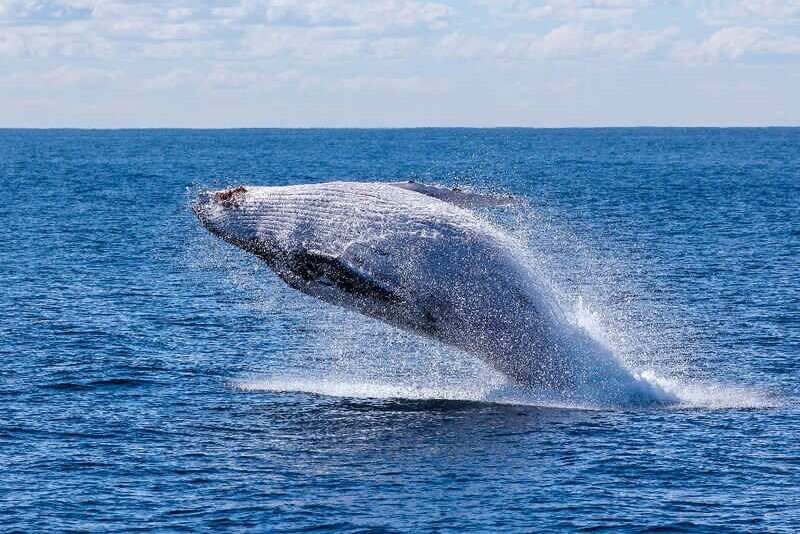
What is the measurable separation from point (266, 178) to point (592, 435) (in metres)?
119

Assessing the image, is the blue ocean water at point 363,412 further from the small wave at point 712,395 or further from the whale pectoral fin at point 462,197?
the whale pectoral fin at point 462,197

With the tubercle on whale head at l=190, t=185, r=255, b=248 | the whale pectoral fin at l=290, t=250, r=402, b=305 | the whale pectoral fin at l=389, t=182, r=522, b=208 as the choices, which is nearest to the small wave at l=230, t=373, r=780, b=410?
the whale pectoral fin at l=290, t=250, r=402, b=305

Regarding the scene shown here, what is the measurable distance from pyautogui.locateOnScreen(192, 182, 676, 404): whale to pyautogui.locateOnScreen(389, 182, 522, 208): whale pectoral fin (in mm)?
20

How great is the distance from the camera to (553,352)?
1045 inches

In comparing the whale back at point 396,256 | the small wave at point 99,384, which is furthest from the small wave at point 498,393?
the small wave at point 99,384

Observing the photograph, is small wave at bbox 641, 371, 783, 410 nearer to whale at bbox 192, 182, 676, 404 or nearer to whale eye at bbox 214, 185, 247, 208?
whale at bbox 192, 182, 676, 404

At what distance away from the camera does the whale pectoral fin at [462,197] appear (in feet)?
80.7

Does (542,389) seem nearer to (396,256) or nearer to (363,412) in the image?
(363,412)

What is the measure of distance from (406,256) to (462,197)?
1.60 m

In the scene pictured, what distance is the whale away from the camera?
2508 centimetres

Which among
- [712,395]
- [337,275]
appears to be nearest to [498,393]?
[712,395]

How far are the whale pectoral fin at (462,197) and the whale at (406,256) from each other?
2 cm

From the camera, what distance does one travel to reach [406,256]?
25.2 metres

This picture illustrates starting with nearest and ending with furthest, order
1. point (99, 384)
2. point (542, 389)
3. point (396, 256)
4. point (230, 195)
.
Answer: point (396, 256)
point (230, 195)
point (542, 389)
point (99, 384)
